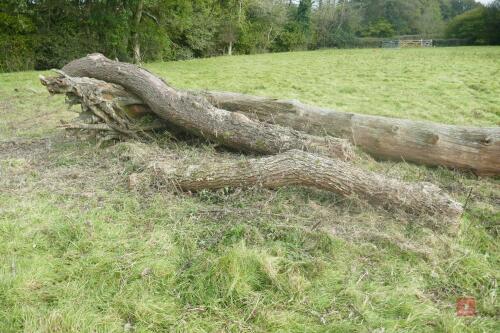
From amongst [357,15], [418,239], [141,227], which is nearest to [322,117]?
[418,239]

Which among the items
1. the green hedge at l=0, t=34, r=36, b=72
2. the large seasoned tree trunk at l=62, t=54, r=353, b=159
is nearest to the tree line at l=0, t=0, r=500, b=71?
the green hedge at l=0, t=34, r=36, b=72

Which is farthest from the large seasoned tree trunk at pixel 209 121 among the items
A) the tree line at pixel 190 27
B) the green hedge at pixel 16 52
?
the green hedge at pixel 16 52

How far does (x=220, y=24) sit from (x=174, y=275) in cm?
2675

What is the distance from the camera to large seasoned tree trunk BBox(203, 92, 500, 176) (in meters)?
4.69

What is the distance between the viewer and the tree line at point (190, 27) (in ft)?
53.3

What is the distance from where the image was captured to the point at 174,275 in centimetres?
279

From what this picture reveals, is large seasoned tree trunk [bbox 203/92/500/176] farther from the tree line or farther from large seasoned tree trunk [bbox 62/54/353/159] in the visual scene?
the tree line

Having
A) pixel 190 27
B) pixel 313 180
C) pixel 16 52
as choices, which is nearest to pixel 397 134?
pixel 313 180

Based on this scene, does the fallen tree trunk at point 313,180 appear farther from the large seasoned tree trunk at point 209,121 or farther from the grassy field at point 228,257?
the large seasoned tree trunk at point 209,121

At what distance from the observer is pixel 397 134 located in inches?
202

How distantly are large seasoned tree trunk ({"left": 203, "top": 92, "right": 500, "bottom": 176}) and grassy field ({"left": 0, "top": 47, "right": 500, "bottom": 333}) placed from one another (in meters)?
0.21

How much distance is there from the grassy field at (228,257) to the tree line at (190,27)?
1349 cm

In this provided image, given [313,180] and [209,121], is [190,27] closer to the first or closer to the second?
[209,121]

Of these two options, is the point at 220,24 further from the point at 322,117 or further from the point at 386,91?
the point at 322,117
